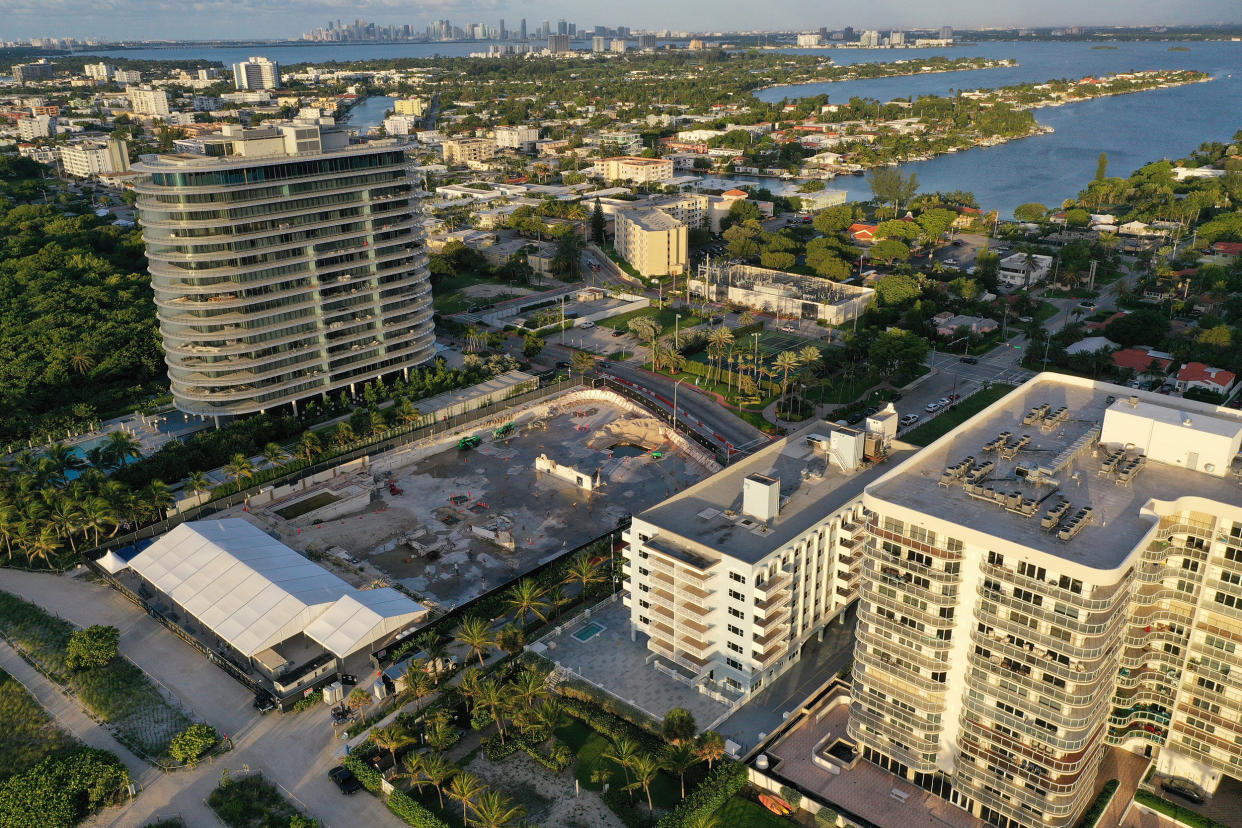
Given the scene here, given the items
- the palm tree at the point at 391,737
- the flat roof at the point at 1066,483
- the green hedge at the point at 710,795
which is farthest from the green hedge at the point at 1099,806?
the palm tree at the point at 391,737

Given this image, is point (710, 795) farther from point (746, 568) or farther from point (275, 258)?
point (275, 258)

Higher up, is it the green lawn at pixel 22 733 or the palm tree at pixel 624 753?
the palm tree at pixel 624 753

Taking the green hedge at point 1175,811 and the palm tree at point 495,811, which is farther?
the palm tree at point 495,811

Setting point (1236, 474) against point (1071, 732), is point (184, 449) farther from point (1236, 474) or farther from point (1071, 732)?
point (1236, 474)

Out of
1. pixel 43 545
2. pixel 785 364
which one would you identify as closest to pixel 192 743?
pixel 43 545

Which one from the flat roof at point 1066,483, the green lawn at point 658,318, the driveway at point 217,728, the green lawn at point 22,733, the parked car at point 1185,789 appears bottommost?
the driveway at point 217,728

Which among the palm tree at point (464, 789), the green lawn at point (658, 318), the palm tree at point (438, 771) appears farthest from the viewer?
the green lawn at point (658, 318)

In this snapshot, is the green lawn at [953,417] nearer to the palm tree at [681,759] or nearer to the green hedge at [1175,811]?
the green hedge at [1175,811]

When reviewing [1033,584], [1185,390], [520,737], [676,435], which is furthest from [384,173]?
[1185,390]
